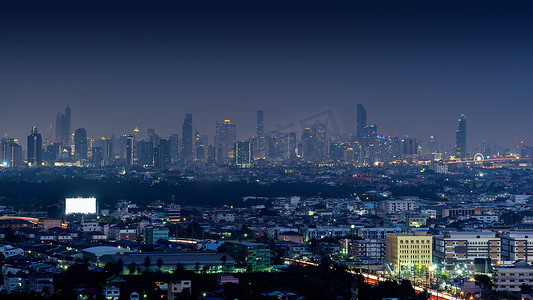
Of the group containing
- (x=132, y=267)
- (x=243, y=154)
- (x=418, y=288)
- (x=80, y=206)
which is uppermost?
(x=243, y=154)

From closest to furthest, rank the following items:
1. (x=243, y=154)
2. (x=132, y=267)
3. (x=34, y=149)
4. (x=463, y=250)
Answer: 1. (x=132, y=267)
2. (x=463, y=250)
3. (x=243, y=154)
4. (x=34, y=149)

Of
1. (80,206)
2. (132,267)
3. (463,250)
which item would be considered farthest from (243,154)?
(132,267)

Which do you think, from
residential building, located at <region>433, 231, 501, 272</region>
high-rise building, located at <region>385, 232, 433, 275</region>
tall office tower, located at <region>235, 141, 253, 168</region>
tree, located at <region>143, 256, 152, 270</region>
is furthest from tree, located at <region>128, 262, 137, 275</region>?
tall office tower, located at <region>235, 141, 253, 168</region>

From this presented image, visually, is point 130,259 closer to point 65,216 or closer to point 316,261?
point 316,261

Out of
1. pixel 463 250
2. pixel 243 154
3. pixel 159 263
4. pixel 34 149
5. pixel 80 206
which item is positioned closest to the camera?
pixel 159 263

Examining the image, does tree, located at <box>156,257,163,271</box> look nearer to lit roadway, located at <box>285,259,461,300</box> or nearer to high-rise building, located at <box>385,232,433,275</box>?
lit roadway, located at <box>285,259,461,300</box>

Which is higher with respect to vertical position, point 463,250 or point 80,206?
point 80,206

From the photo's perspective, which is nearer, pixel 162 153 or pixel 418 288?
pixel 418 288

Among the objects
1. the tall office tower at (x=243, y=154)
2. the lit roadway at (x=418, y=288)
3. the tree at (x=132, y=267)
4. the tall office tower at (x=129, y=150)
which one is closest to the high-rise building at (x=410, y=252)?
the lit roadway at (x=418, y=288)

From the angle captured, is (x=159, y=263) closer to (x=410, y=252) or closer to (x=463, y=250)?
(x=410, y=252)
